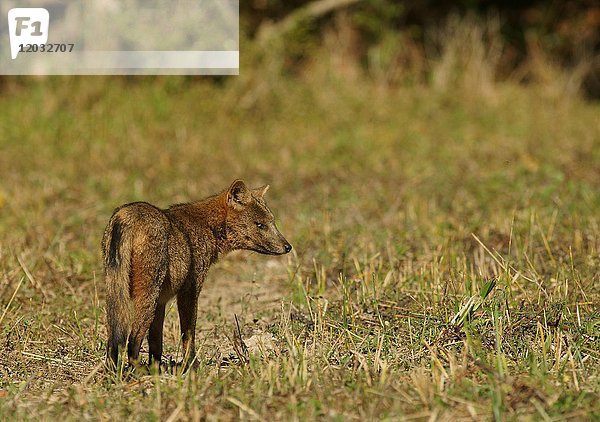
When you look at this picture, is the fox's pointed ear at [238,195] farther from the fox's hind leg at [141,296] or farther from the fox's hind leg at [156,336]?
the fox's hind leg at [141,296]

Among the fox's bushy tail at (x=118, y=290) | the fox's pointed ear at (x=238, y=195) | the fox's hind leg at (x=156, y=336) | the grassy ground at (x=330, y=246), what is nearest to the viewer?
the grassy ground at (x=330, y=246)

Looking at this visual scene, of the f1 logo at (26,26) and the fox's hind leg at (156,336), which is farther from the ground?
the f1 logo at (26,26)

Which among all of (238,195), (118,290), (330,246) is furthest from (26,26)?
(118,290)

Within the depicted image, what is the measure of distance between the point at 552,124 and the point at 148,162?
579 centimetres

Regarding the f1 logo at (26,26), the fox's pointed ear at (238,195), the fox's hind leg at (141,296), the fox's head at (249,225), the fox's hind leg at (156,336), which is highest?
the f1 logo at (26,26)

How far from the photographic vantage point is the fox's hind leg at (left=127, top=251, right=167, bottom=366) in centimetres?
434

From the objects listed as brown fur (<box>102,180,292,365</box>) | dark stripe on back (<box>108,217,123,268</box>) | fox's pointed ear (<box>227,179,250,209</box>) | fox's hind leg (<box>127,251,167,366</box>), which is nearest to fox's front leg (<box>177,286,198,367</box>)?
brown fur (<box>102,180,292,365</box>)

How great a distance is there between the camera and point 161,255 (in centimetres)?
442

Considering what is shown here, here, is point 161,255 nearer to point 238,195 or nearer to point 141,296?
point 141,296

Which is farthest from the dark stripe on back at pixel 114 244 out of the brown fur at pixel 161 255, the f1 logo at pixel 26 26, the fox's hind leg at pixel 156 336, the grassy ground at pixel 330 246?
the f1 logo at pixel 26 26

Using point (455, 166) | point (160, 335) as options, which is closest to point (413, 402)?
point (160, 335)

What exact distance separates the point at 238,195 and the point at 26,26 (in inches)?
332

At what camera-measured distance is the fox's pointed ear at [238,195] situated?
520cm

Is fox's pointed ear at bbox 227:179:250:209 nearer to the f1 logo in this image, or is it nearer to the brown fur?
the brown fur
